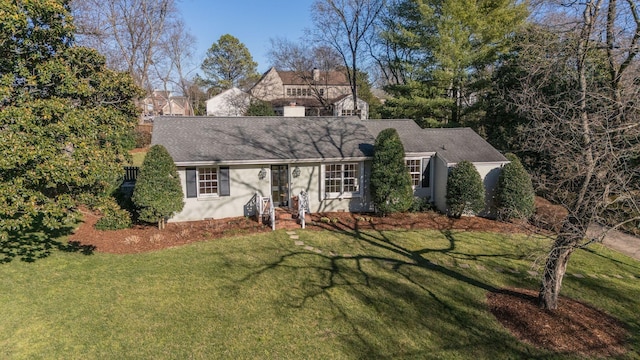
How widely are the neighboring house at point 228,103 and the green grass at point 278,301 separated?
3343 cm

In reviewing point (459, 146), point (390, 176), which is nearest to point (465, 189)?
point (459, 146)

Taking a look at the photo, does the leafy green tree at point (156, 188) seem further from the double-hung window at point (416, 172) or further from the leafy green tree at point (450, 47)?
the leafy green tree at point (450, 47)

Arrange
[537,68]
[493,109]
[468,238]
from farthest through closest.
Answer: [493,109] < [468,238] < [537,68]

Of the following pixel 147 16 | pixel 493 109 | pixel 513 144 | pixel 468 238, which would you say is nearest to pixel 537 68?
pixel 468 238

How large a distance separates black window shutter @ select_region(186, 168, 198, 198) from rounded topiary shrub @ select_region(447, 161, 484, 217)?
1055cm

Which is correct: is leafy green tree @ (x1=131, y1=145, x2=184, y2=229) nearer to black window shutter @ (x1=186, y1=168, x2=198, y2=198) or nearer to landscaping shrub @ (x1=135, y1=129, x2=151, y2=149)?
black window shutter @ (x1=186, y1=168, x2=198, y2=198)

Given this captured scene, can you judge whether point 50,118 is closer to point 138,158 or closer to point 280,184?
point 280,184

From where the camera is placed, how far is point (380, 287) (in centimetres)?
902

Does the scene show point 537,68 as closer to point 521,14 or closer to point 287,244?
point 287,244

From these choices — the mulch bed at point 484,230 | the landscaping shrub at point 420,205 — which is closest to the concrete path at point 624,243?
the mulch bed at point 484,230

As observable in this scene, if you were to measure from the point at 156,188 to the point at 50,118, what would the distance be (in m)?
4.75

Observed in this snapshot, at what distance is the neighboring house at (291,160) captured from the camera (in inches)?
551

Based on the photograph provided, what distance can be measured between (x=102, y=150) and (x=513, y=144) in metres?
21.7

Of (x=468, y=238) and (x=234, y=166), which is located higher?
(x=234, y=166)
